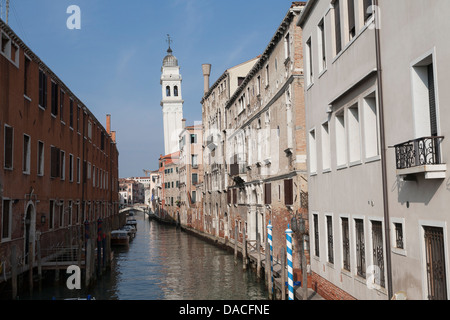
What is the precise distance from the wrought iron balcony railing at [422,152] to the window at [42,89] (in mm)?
14919

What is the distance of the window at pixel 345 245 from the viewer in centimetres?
1008

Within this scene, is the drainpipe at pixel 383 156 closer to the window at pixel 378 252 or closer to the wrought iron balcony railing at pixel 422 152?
the window at pixel 378 252

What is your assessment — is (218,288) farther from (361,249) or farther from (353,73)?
(353,73)

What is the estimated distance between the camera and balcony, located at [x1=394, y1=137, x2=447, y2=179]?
243 inches

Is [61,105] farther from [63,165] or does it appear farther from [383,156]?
[383,156]

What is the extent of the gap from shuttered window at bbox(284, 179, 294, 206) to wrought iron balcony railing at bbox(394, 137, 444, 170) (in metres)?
9.20

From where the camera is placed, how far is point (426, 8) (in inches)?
254

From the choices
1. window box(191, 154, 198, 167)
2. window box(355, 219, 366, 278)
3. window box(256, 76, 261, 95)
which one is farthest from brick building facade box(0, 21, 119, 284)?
window box(191, 154, 198, 167)

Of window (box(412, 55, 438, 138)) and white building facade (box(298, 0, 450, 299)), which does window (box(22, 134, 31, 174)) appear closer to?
white building facade (box(298, 0, 450, 299))

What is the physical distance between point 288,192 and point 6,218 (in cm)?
907

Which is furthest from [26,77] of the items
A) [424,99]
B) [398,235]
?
[424,99]

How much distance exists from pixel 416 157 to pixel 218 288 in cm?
1310

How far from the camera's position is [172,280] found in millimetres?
20469
